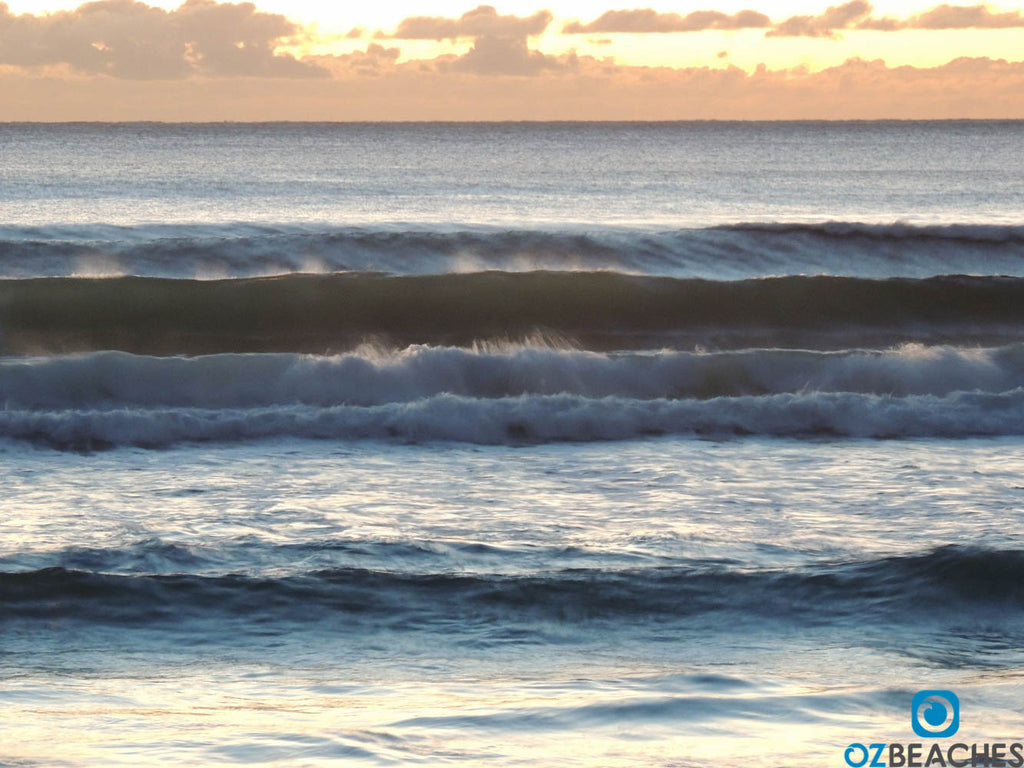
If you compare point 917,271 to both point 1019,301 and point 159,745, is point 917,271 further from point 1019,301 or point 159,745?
point 159,745

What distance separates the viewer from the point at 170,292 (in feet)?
50.5

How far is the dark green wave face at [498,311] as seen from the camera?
48.4 feet

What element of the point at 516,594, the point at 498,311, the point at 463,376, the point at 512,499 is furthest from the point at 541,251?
the point at 516,594

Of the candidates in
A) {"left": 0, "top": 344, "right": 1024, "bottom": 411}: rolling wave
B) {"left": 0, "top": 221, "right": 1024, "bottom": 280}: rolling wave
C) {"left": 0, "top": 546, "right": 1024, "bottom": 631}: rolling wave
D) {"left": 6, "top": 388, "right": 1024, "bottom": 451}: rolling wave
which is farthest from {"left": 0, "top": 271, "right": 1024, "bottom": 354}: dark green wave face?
{"left": 0, "top": 546, "right": 1024, "bottom": 631}: rolling wave

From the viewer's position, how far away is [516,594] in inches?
215

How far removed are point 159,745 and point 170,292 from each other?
39.8 feet

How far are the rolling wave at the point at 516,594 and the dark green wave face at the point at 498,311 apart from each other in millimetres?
8932

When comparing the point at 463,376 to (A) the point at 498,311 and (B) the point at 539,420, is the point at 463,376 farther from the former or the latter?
(A) the point at 498,311

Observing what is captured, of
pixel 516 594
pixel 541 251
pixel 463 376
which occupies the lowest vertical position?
pixel 516 594

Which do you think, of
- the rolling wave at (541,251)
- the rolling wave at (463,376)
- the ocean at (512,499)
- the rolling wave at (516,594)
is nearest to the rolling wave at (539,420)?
the ocean at (512,499)

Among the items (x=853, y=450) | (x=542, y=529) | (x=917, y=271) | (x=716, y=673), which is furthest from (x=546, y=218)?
(x=716, y=673)

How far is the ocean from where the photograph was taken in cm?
418

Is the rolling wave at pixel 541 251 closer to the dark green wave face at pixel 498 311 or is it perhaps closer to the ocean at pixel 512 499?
the ocean at pixel 512 499

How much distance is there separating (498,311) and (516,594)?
1038 cm
